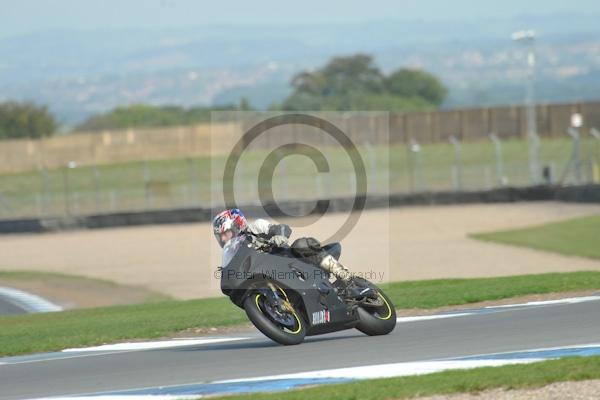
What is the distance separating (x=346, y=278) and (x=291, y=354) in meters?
0.97

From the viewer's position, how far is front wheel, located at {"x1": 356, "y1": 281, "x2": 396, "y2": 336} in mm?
11734

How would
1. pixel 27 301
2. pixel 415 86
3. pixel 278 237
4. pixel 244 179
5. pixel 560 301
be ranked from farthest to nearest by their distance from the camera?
pixel 415 86, pixel 244 179, pixel 27 301, pixel 560 301, pixel 278 237

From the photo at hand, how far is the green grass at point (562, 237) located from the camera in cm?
2800

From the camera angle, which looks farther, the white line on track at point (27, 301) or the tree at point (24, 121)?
the tree at point (24, 121)

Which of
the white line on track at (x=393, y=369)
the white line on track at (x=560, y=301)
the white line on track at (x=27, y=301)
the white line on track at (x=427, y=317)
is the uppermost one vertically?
the white line on track at (x=393, y=369)

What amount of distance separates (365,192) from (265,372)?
32856 mm

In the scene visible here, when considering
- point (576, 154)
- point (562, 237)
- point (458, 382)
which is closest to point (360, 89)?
point (576, 154)

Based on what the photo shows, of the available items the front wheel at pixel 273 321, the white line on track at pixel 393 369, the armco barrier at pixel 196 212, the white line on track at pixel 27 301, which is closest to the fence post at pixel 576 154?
the armco barrier at pixel 196 212

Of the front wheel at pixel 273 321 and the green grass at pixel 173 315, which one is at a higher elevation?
the front wheel at pixel 273 321

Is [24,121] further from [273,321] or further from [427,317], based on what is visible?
[273,321]

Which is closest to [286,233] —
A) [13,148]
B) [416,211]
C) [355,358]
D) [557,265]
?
[355,358]

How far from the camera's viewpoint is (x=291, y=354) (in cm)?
1102

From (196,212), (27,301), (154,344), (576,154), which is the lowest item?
(27,301)

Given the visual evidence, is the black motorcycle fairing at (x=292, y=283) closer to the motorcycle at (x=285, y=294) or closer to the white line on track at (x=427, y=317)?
the motorcycle at (x=285, y=294)
